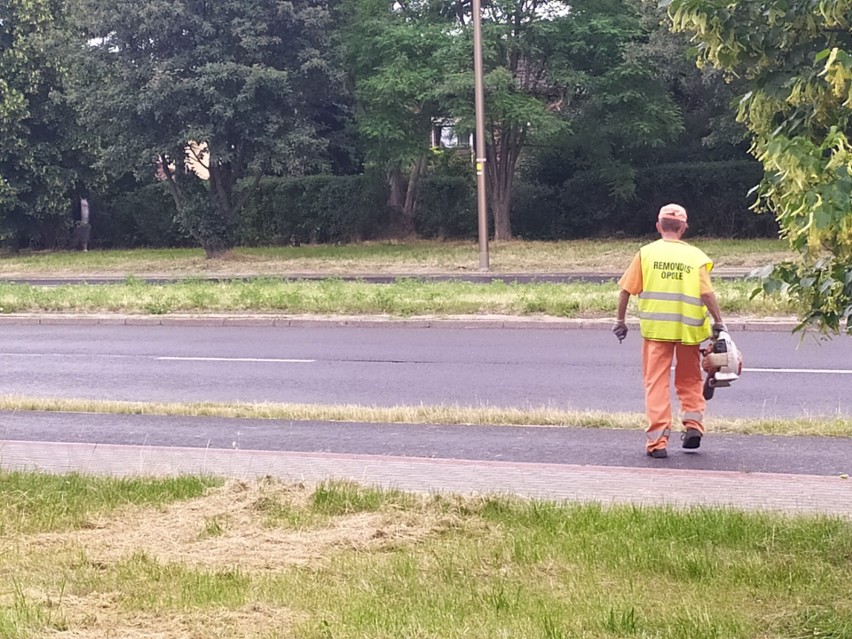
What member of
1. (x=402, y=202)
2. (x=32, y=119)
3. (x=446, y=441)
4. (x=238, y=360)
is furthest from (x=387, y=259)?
(x=446, y=441)

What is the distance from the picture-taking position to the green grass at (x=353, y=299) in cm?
1680

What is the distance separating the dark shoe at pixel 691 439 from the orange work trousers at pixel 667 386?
0.11ft

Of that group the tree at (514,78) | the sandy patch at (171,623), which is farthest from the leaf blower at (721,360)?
the tree at (514,78)

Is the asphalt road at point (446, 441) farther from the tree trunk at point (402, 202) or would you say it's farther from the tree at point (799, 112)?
the tree trunk at point (402, 202)

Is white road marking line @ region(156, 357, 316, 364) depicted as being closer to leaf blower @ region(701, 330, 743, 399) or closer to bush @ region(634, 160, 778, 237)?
leaf blower @ region(701, 330, 743, 399)

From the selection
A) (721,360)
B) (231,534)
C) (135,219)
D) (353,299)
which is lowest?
(231,534)

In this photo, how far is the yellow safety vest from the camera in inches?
307

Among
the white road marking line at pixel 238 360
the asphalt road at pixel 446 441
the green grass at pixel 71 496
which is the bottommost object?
the white road marking line at pixel 238 360

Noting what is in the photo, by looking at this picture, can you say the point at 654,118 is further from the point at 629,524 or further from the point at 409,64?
the point at 629,524

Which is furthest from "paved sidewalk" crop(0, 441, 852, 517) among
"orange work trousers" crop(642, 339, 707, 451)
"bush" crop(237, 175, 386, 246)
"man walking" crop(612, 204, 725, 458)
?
"bush" crop(237, 175, 386, 246)

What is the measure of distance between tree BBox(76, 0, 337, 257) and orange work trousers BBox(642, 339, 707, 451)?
2262cm

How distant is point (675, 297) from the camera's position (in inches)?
308

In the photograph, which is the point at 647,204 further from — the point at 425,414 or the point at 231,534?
the point at 231,534

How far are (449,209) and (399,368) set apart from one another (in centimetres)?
2442
